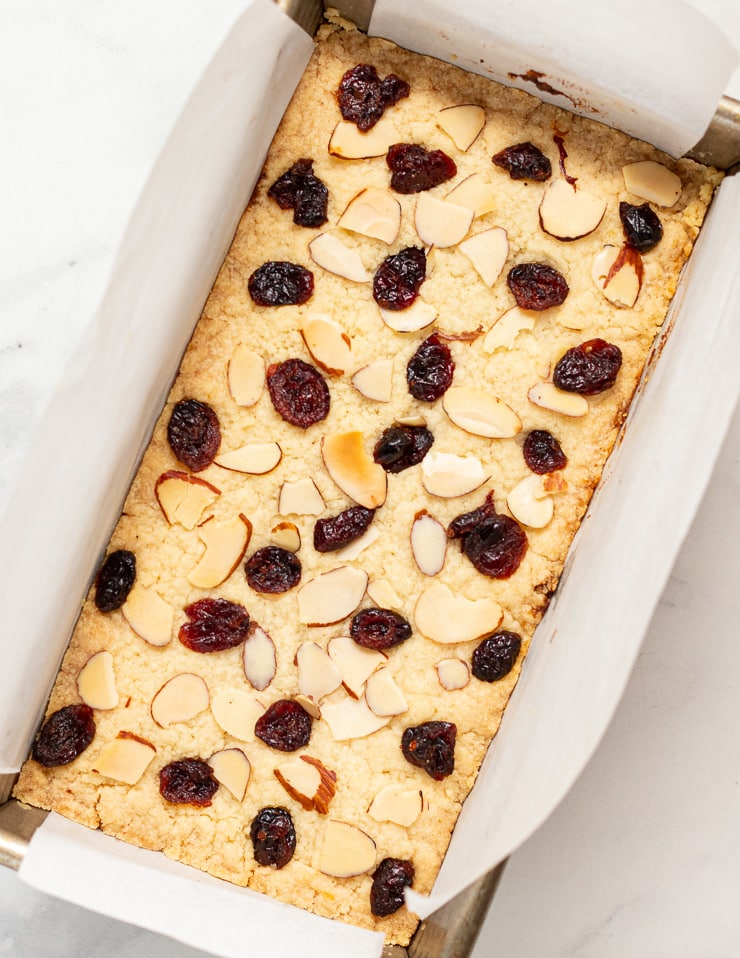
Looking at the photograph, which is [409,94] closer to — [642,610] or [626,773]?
[642,610]

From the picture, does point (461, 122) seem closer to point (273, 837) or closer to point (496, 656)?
point (496, 656)

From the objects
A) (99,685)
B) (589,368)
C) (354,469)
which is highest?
(589,368)

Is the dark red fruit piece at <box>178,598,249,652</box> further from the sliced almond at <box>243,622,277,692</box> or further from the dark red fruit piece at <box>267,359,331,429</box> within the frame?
the dark red fruit piece at <box>267,359,331,429</box>

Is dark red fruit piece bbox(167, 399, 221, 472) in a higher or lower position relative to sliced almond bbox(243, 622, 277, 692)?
higher

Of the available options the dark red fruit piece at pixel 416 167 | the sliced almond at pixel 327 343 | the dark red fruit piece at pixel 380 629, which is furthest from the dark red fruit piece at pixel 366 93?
the dark red fruit piece at pixel 380 629

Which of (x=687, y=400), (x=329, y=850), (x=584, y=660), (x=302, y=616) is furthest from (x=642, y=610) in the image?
(x=329, y=850)

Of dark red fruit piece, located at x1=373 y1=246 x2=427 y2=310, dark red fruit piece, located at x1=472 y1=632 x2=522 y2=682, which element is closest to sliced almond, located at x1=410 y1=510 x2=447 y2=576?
dark red fruit piece, located at x1=472 y1=632 x2=522 y2=682

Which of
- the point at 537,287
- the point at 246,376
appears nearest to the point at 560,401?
the point at 537,287
